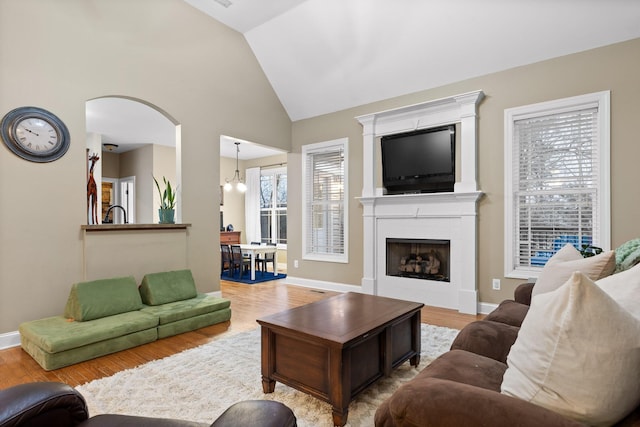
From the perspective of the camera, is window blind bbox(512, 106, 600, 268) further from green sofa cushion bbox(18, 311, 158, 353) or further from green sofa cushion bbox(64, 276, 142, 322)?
green sofa cushion bbox(64, 276, 142, 322)

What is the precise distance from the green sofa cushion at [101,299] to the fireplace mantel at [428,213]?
3.16 meters

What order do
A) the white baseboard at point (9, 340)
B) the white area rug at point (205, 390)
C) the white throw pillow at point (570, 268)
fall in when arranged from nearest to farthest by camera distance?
the white throw pillow at point (570, 268), the white area rug at point (205, 390), the white baseboard at point (9, 340)

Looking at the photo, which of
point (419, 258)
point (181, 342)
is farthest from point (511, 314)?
point (181, 342)

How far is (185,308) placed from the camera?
3.61m

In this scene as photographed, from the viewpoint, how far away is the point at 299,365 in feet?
6.90

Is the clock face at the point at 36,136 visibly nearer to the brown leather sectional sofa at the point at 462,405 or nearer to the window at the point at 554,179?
the brown leather sectional sofa at the point at 462,405

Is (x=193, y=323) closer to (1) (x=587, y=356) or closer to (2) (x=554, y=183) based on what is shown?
(1) (x=587, y=356)

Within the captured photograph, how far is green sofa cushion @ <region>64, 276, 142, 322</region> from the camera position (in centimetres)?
318

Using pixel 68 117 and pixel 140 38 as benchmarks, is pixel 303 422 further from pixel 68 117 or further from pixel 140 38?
pixel 140 38

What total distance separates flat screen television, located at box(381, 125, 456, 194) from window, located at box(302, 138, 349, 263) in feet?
2.64

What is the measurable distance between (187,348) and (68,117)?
2637 mm

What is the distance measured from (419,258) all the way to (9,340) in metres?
4.71

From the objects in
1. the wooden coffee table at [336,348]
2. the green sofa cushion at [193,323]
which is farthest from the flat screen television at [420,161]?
the green sofa cushion at [193,323]

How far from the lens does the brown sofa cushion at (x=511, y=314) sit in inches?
87.8
